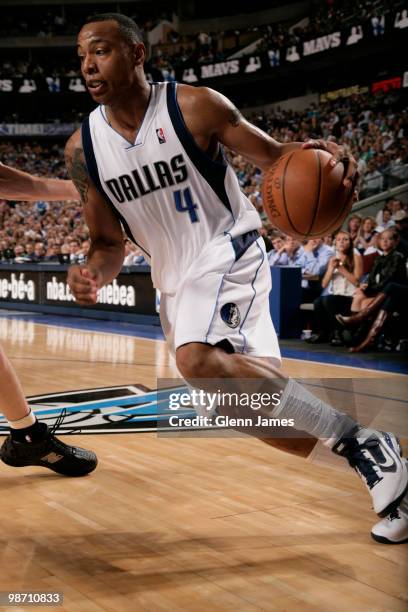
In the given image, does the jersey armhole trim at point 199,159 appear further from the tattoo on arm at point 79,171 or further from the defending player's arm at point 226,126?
the tattoo on arm at point 79,171

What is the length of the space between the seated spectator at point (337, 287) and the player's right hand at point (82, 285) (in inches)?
204

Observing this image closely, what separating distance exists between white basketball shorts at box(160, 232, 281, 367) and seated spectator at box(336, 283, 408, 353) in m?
4.40

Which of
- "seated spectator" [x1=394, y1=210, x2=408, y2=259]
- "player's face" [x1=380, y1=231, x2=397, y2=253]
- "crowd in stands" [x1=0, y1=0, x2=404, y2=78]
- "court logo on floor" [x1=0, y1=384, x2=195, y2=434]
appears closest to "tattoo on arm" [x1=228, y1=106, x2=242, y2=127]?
"court logo on floor" [x1=0, y1=384, x2=195, y2=434]

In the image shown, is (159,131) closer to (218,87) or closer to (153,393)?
(153,393)

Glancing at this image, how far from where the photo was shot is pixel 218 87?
2523cm

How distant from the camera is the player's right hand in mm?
2193

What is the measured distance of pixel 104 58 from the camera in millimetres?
2348

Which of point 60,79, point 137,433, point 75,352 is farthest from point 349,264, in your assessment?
point 60,79

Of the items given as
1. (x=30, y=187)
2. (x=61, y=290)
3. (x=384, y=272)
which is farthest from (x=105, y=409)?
(x=61, y=290)

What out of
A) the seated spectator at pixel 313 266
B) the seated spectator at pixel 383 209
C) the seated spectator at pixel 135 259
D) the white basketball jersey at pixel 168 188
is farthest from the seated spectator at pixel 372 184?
the white basketball jersey at pixel 168 188

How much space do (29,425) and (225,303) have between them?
109 cm

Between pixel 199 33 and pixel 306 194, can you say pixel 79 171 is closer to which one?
pixel 306 194

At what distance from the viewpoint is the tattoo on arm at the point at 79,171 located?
2.57m

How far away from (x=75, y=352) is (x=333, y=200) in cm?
498
